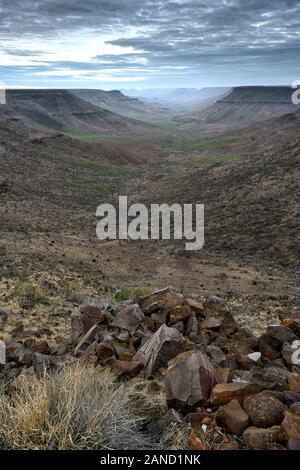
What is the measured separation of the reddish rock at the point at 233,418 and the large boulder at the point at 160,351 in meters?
1.82

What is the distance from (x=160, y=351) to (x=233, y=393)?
184 cm

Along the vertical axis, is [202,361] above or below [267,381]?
above

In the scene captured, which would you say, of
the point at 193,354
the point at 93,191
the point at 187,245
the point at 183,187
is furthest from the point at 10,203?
the point at 193,354

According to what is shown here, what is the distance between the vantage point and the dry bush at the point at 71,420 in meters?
4.15

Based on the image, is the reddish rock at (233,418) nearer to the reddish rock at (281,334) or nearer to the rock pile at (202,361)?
the rock pile at (202,361)

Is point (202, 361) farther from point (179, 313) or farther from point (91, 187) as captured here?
point (91, 187)

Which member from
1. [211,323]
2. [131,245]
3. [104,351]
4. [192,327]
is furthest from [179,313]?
[131,245]

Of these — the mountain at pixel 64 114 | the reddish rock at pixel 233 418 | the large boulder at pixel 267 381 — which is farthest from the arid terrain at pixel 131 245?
the mountain at pixel 64 114

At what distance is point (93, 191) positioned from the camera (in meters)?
48.5

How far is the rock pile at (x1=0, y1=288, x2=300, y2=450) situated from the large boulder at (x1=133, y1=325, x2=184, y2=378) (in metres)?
0.01

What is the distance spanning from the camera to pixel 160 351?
670cm

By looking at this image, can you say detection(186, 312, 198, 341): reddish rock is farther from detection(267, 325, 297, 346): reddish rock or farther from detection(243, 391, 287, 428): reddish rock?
detection(243, 391, 287, 428): reddish rock

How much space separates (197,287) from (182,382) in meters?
13.4

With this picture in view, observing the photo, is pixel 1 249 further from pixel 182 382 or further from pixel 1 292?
pixel 182 382
